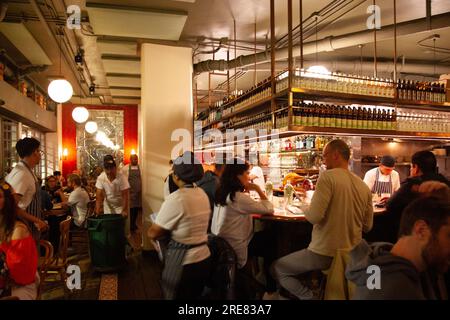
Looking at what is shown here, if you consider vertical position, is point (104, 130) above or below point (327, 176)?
above

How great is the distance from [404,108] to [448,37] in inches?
102

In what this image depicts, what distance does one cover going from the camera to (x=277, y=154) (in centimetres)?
846

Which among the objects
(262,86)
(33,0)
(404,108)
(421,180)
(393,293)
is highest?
(33,0)

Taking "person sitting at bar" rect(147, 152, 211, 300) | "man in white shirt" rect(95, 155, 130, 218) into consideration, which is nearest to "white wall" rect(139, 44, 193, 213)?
"man in white shirt" rect(95, 155, 130, 218)

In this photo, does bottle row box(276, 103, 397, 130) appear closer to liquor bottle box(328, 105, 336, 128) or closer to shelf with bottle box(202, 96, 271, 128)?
liquor bottle box(328, 105, 336, 128)

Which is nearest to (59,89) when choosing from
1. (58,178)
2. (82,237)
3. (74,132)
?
(82,237)

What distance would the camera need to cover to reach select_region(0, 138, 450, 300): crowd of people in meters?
1.62

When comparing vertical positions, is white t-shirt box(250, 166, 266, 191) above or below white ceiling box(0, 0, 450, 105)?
below

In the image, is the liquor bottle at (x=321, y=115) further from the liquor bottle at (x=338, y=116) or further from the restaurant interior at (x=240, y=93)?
the liquor bottle at (x=338, y=116)

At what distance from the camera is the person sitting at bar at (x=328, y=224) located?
2977 millimetres

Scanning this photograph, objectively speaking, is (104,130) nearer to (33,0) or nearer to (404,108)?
(33,0)

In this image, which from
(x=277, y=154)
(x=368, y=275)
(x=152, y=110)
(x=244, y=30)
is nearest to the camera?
(x=368, y=275)

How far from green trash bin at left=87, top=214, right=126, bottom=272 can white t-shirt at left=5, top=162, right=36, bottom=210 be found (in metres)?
1.29

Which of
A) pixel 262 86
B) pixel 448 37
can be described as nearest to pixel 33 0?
pixel 262 86
